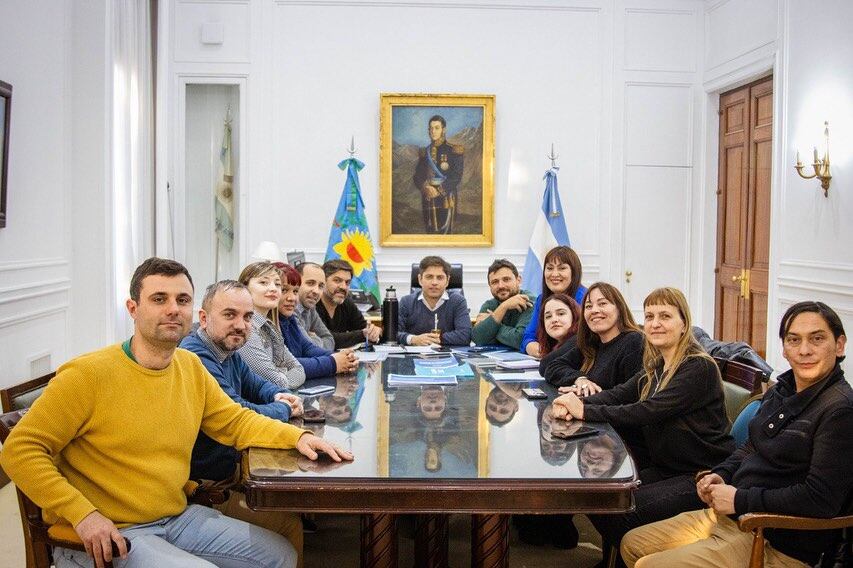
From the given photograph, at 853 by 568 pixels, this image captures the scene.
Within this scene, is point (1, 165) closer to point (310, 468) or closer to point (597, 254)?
point (310, 468)

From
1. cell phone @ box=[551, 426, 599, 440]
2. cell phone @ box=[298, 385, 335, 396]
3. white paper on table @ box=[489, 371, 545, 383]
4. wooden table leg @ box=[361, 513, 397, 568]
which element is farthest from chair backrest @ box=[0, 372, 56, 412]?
white paper on table @ box=[489, 371, 545, 383]

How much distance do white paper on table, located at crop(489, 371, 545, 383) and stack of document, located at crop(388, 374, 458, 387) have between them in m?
0.21

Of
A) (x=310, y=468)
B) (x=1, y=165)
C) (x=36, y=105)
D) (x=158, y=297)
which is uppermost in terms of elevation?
(x=36, y=105)

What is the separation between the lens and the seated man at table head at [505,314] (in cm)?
513

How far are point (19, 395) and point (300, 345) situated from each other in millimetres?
1657

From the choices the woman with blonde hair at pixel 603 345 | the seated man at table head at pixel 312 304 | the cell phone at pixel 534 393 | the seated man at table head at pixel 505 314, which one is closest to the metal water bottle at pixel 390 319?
the seated man at table head at pixel 312 304

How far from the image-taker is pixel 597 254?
→ 27.1 feet

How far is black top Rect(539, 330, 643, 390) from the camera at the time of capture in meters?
3.63

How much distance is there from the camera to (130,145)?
685 cm

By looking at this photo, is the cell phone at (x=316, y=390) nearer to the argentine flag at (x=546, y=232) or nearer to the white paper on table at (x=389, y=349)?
the white paper on table at (x=389, y=349)

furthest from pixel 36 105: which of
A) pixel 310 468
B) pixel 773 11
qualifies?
pixel 773 11

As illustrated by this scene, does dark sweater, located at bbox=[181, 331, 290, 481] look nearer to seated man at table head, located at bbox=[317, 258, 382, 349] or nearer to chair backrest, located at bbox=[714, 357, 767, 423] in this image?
chair backrest, located at bbox=[714, 357, 767, 423]

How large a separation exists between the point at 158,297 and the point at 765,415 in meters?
1.79

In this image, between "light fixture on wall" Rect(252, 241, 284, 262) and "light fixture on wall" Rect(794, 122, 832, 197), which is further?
"light fixture on wall" Rect(252, 241, 284, 262)
